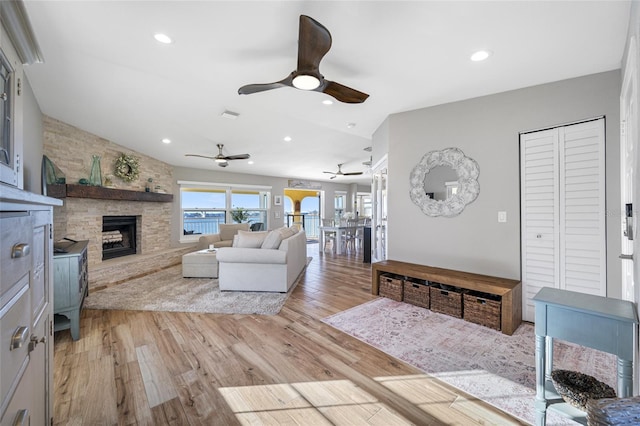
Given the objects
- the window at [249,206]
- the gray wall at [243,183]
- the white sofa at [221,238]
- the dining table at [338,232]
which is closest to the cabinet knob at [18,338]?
the white sofa at [221,238]

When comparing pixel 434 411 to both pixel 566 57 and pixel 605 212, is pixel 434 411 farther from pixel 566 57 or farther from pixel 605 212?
pixel 566 57

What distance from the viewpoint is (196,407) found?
1704 millimetres

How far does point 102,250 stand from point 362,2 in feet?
19.1

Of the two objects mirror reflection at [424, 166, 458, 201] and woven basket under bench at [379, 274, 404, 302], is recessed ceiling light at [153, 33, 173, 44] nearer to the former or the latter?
mirror reflection at [424, 166, 458, 201]

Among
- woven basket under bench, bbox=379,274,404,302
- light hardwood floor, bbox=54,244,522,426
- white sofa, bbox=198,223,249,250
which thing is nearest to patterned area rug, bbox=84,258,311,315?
light hardwood floor, bbox=54,244,522,426

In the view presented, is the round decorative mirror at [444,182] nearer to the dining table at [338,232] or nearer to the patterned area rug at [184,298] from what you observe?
the patterned area rug at [184,298]

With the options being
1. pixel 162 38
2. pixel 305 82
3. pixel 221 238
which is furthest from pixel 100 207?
pixel 305 82

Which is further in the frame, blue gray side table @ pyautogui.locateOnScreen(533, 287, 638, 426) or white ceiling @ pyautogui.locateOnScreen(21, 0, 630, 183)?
white ceiling @ pyautogui.locateOnScreen(21, 0, 630, 183)

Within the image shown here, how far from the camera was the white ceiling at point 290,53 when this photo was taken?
6.07 ft

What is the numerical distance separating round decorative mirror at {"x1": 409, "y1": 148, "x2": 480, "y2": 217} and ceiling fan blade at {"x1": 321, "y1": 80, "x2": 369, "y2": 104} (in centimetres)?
147

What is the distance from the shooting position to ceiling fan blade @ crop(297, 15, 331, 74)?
1.69 meters

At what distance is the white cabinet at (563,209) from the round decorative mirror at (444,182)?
0.52 metres

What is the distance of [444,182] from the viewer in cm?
344

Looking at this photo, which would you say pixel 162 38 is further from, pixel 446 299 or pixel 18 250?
pixel 446 299
